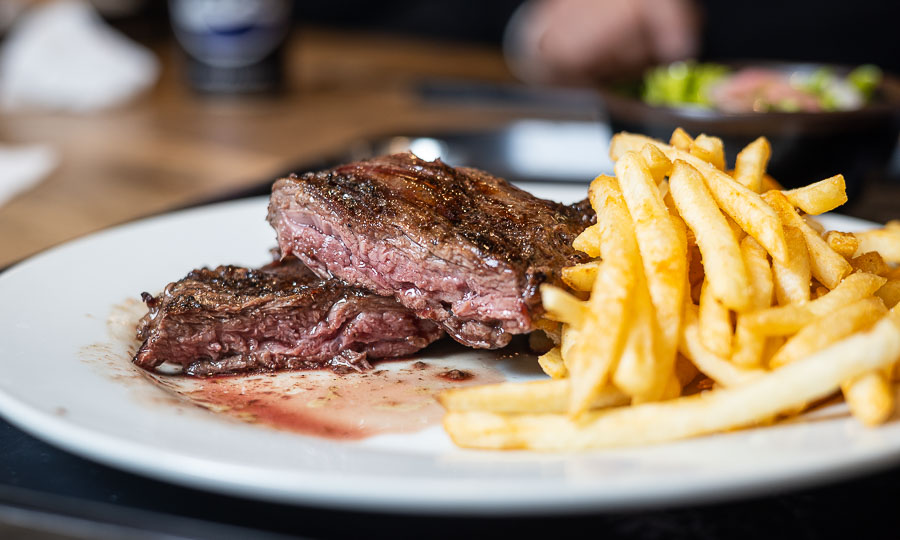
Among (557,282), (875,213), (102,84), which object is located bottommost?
(102,84)

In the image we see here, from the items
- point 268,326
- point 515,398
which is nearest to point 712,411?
Answer: point 515,398

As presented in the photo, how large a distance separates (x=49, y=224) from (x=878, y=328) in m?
3.24

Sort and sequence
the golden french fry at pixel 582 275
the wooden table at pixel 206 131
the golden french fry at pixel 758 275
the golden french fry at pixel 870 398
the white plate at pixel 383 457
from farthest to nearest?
the wooden table at pixel 206 131 → the golden french fry at pixel 582 275 → the golden french fry at pixel 758 275 → the golden french fry at pixel 870 398 → the white plate at pixel 383 457

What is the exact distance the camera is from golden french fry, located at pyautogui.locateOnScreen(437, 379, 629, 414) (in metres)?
1.66

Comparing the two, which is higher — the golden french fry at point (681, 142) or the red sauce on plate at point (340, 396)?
the golden french fry at point (681, 142)

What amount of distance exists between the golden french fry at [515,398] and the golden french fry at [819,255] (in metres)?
0.59

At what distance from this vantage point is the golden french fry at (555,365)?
Answer: 1.94 metres

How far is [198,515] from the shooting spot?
148 centimetres

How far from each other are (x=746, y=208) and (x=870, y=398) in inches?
20.3

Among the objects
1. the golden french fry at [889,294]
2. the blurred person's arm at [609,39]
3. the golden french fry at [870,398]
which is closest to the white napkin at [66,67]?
the blurred person's arm at [609,39]

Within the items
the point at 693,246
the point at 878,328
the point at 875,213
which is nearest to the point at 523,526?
the point at 878,328

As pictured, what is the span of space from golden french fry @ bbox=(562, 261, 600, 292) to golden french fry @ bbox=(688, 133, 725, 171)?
46 centimetres

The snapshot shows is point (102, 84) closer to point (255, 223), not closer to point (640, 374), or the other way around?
point (255, 223)

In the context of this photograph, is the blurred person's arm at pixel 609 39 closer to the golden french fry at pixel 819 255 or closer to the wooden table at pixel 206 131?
the wooden table at pixel 206 131
